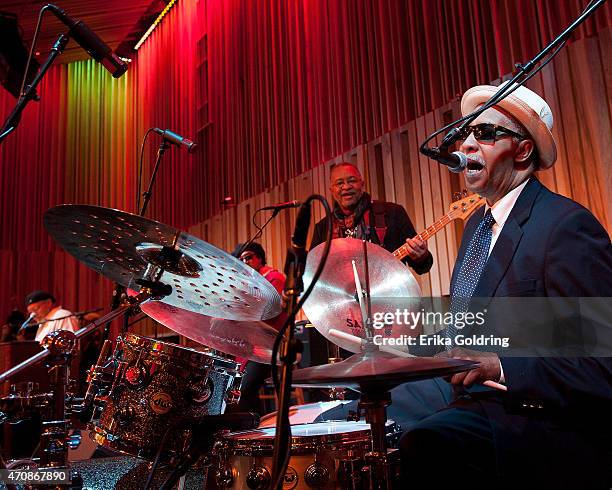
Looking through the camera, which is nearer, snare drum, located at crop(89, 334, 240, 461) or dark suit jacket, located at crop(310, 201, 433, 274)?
snare drum, located at crop(89, 334, 240, 461)

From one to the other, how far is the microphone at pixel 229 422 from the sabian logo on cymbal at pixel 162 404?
19cm

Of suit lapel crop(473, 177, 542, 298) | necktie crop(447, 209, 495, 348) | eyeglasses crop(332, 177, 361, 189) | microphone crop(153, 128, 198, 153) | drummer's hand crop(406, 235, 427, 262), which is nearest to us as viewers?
suit lapel crop(473, 177, 542, 298)

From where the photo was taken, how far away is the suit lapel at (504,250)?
65.4 inches

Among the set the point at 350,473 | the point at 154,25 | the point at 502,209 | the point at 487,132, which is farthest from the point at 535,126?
the point at 154,25

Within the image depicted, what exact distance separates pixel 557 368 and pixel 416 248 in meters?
1.74

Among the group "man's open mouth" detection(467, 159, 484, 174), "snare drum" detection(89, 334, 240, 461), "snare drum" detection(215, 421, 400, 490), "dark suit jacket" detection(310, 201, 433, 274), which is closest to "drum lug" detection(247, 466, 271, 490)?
"snare drum" detection(215, 421, 400, 490)

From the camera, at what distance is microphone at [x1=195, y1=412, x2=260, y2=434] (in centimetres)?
205

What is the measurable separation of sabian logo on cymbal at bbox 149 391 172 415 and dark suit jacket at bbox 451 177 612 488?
1.29 meters

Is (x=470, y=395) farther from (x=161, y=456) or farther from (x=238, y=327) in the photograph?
(x=161, y=456)

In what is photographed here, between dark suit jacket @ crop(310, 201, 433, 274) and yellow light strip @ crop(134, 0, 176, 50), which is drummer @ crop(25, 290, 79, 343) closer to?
dark suit jacket @ crop(310, 201, 433, 274)

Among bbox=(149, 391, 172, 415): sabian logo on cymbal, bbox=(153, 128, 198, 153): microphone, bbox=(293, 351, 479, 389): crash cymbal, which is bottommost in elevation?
bbox=(149, 391, 172, 415): sabian logo on cymbal

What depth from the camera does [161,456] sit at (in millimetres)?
2277

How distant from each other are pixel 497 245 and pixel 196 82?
286 inches

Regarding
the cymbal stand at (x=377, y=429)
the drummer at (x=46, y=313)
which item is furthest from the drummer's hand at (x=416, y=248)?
the drummer at (x=46, y=313)
